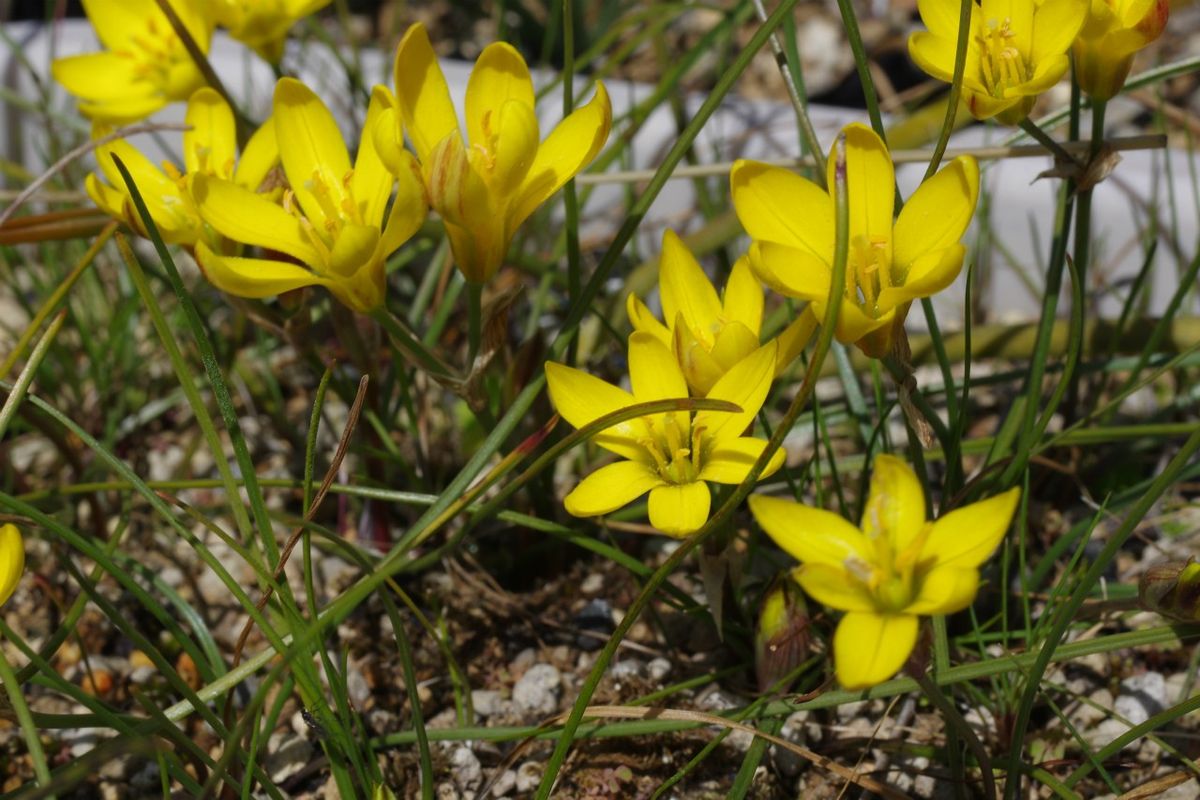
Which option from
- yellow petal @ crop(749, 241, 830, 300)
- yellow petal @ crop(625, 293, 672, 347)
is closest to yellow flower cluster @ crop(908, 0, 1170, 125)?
yellow petal @ crop(749, 241, 830, 300)

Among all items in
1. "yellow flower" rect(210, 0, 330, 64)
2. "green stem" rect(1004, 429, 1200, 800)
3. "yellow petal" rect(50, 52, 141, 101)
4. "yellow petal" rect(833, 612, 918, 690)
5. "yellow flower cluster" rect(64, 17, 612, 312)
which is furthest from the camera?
"yellow petal" rect(50, 52, 141, 101)

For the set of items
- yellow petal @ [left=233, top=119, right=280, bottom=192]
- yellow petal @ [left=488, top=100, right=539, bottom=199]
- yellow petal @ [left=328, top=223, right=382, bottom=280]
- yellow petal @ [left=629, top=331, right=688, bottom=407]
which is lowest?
yellow petal @ [left=629, top=331, right=688, bottom=407]

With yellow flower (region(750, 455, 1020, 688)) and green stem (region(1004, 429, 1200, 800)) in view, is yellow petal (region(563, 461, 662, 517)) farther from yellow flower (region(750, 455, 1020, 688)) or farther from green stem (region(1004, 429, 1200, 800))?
green stem (region(1004, 429, 1200, 800))

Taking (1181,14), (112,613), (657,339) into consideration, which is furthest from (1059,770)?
(1181,14)

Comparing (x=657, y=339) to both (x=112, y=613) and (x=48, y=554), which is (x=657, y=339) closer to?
(x=112, y=613)

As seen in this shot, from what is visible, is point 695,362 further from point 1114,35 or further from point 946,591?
point 1114,35

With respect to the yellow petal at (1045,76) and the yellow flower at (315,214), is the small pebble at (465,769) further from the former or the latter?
the yellow petal at (1045,76)
